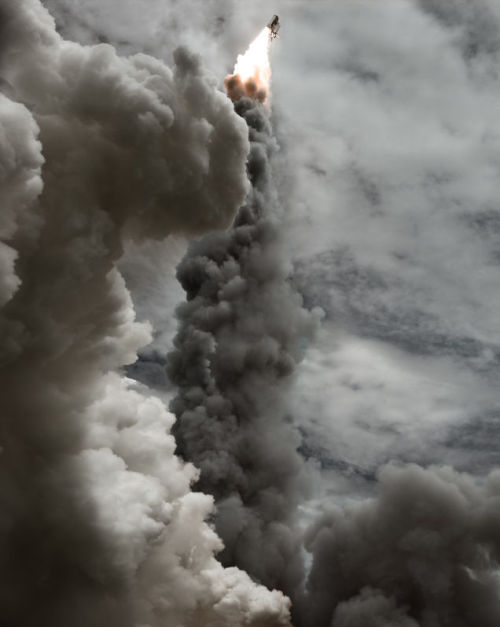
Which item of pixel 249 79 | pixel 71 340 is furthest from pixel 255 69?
pixel 71 340

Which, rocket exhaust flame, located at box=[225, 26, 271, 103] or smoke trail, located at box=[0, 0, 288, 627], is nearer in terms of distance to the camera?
smoke trail, located at box=[0, 0, 288, 627]

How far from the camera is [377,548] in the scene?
5469 centimetres

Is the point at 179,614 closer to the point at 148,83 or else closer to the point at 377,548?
the point at 148,83

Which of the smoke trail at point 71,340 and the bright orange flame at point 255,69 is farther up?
the bright orange flame at point 255,69

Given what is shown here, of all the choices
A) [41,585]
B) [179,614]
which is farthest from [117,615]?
[179,614]

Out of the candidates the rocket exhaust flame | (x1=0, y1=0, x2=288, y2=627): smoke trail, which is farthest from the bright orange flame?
(x1=0, y1=0, x2=288, y2=627): smoke trail

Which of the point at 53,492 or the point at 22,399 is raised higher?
the point at 22,399

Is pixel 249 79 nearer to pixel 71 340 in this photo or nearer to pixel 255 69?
pixel 255 69

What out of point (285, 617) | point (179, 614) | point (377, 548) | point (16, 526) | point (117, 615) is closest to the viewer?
point (16, 526)

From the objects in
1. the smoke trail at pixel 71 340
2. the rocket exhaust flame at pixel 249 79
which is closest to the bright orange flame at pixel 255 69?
the rocket exhaust flame at pixel 249 79

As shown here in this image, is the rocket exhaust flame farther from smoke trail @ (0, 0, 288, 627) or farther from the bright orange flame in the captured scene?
smoke trail @ (0, 0, 288, 627)

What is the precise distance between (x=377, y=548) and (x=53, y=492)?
131 ft

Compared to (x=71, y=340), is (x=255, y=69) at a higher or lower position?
higher

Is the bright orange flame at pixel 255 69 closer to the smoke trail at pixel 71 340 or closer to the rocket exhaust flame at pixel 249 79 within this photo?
the rocket exhaust flame at pixel 249 79
